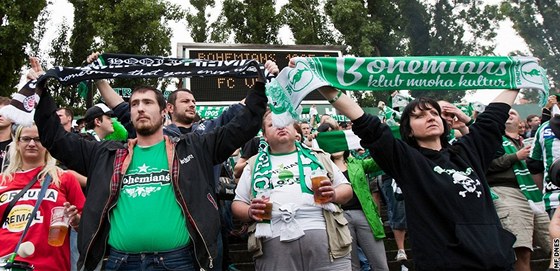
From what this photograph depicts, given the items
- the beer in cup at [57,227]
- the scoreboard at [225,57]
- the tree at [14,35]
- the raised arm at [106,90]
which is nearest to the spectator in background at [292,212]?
the beer in cup at [57,227]

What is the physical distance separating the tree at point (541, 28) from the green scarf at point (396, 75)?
105ft

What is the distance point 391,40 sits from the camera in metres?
26.1

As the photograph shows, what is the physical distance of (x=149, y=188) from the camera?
11.2 feet

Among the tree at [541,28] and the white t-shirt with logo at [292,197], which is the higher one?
the tree at [541,28]

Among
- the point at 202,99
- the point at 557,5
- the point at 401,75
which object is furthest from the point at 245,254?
the point at 557,5

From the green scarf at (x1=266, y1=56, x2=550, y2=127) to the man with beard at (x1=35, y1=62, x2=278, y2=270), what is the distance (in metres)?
0.31

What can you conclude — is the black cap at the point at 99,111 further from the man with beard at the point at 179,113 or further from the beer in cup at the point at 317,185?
the beer in cup at the point at 317,185

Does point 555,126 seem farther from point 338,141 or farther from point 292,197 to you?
point 292,197

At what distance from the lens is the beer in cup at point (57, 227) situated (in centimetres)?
369

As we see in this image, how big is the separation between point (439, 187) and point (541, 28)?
34855 mm

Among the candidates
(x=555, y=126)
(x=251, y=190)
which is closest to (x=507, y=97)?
(x=555, y=126)

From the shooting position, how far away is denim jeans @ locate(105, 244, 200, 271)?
3.30 meters

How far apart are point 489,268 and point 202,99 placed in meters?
12.7

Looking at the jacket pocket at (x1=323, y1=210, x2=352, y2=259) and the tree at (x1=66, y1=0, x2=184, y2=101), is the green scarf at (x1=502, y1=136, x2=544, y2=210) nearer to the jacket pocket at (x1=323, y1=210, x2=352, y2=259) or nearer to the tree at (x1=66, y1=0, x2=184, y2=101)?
the jacket pocket at (x1=323, y1=210, x2=352, y2=259)
